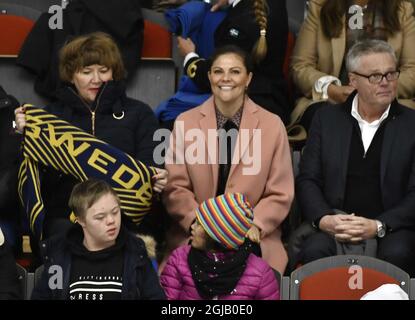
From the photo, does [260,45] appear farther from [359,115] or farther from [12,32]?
[12,32]

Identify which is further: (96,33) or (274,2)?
(274,2)

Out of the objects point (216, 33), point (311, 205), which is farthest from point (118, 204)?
point (216, 33)

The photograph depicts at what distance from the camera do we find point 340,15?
6.57m

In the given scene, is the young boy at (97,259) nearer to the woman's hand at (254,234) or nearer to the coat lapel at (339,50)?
the woman's hand at (254,234)

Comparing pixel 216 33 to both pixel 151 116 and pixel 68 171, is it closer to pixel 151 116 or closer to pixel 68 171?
pixel 151 116

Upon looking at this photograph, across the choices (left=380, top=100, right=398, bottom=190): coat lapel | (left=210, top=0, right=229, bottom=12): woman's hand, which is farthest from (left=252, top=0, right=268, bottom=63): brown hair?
(left=380, top=100, right=398, bottom=190): coat lapel

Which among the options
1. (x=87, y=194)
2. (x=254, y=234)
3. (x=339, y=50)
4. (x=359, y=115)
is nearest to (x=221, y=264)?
(x=254, y=234)

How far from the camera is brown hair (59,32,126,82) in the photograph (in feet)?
19.7

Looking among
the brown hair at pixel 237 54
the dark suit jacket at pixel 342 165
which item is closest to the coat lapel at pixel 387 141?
the dark suit jacket at pixel 342 165

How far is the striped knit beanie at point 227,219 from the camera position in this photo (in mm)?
5227
